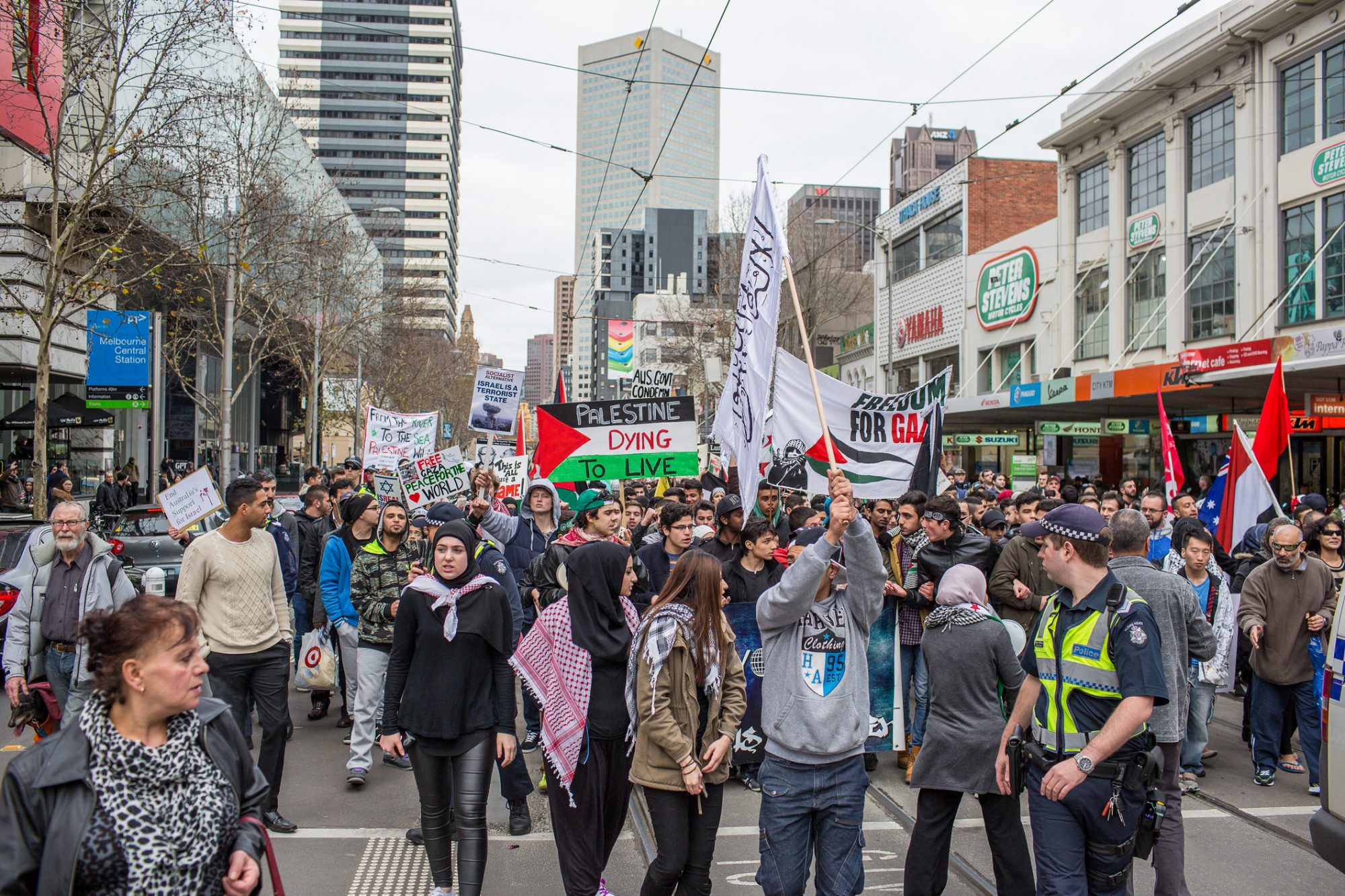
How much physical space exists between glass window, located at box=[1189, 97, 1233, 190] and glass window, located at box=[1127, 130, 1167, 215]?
939mm

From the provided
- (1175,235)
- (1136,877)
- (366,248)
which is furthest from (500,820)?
(366,248)

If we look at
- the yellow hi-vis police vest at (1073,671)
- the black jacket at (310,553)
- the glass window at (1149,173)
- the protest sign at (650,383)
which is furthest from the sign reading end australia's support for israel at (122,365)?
the glass window at (1149,173)

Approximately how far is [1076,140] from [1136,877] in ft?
101

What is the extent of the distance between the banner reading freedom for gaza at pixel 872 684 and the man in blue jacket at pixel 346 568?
2.70 metres

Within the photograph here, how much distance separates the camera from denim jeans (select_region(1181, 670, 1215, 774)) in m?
6.84

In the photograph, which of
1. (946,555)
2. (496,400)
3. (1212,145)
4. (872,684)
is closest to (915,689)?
(872,684)

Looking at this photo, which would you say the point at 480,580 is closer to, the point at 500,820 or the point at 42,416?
the point at 500,820

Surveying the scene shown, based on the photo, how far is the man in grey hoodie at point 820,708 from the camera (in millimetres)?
3977

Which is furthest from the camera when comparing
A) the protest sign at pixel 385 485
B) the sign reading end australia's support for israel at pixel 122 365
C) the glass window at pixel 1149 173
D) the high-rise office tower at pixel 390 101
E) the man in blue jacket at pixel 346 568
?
the high-rise office tower at pixel 390 101

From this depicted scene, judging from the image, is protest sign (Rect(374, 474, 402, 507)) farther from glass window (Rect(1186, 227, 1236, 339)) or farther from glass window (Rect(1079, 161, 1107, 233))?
glass window (Rect(1079, 161, 1107, 233))

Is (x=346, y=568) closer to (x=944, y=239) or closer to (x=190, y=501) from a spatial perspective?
(x=190, y=501)

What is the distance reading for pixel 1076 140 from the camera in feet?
Result: 104

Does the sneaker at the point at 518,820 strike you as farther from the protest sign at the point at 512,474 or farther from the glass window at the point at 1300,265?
the glass window at the point at 1300,265

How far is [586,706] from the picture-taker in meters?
4.45
